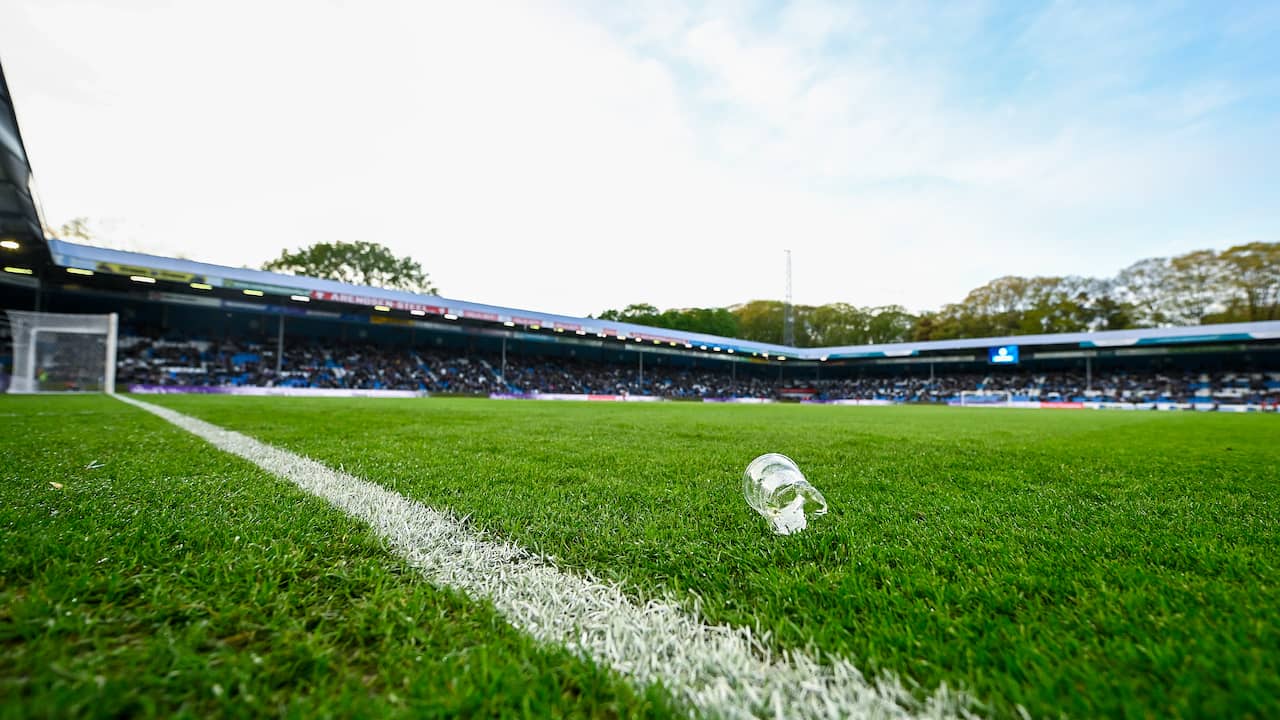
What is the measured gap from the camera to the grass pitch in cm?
80

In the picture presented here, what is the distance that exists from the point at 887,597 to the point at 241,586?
151 cm

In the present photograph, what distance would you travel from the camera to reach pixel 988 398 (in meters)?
34.0

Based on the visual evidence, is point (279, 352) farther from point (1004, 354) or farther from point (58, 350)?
point (1004, 354)

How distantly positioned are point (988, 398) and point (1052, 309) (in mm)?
22539

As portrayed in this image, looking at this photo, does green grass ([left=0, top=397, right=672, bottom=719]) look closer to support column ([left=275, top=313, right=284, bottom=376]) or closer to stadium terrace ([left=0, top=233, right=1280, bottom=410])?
stadium terrace ([left=0, top=233, right=1280, bottom=410])

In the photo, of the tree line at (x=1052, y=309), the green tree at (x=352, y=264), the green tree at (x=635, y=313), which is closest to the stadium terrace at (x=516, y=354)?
the tree line at (x=1052, y=309)

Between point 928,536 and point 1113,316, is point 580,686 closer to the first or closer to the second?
point 928,536

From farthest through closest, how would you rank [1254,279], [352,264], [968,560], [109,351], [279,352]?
[352,264] → [1254,279] → [279,352] → [109,351] → [968,560]

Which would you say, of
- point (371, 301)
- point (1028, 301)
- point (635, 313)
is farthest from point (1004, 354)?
point (635, 313)

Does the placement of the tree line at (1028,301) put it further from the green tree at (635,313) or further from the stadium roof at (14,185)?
the stadium roof at (14,185)

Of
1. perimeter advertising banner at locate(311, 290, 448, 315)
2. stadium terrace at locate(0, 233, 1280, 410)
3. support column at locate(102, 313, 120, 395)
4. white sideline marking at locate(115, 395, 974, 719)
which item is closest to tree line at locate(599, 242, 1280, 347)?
stadium terrace at locate(0, 233, 1280, 410)

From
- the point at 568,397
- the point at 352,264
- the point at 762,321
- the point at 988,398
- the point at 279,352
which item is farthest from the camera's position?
the point at 762,321

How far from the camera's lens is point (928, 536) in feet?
5.54

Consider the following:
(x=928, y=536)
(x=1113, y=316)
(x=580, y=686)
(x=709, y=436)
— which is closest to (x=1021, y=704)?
(x=580, y=686)
